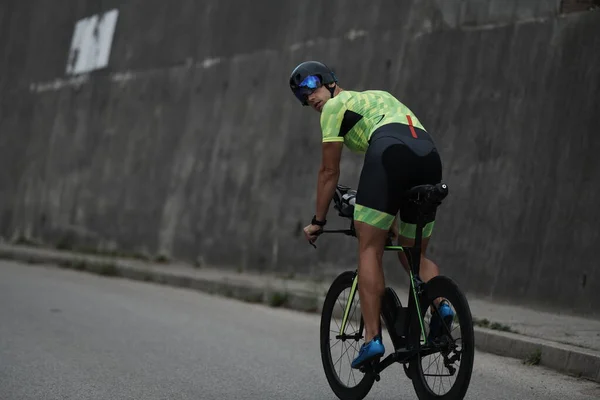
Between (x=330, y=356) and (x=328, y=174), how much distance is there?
1.20m

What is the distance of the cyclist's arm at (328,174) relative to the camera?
20.1ft

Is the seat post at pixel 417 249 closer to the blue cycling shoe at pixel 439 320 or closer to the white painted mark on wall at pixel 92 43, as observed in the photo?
the blue cycling shoe at pixel 439 320

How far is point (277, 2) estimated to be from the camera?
15977mm

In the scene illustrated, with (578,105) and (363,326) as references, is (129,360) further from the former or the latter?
(578,105)

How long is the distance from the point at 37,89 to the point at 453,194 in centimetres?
1246

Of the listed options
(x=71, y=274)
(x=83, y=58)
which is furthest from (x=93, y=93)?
(x=71, y=274)

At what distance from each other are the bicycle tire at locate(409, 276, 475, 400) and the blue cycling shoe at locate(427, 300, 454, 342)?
6cm

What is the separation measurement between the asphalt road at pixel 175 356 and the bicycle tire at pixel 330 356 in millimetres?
295

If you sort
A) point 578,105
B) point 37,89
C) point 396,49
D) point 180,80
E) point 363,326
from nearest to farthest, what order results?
point 363,326 < point 578,105 < point 396,49 < point 180,80 < point 37,89

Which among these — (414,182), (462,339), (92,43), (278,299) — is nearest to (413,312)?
(462,339)

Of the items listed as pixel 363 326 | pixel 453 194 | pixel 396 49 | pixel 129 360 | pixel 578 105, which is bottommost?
pixel 129 360

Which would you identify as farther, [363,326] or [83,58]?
[83,58]

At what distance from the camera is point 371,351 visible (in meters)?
5.96

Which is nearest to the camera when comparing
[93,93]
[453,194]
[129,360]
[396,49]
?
[129,360]
